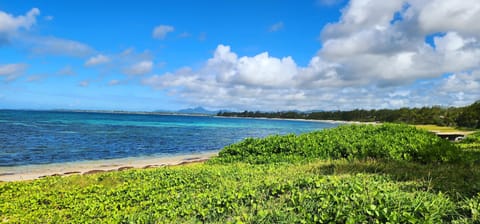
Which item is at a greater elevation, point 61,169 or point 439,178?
point 439,178

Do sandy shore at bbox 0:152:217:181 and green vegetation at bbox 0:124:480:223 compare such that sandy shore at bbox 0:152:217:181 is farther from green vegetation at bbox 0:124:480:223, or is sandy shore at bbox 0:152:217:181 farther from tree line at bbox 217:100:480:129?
tree line at bbox 217:100:480:129

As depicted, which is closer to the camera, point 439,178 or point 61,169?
point 439,178

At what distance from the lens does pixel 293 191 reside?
20.7 ft

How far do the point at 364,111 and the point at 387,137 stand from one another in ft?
500

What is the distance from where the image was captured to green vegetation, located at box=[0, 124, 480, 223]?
5128 mm

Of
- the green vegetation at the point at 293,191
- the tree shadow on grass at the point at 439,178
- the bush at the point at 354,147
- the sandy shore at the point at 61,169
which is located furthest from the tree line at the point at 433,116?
the sandy shore at the point at 61,169

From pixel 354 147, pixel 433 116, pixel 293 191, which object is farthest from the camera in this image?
pixel 433 116

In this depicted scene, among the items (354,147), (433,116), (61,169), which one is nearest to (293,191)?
(354,147)

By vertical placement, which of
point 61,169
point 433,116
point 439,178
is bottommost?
point 61,169

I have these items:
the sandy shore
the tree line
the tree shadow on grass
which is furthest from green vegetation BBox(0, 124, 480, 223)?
the tree line

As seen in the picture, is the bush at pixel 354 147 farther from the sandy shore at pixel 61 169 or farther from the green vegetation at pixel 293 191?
the sandy shore at pixel 61 169

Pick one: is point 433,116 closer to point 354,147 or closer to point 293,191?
point 354,147

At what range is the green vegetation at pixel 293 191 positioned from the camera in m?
5.13

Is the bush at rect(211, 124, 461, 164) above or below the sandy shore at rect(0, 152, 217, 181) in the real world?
above
